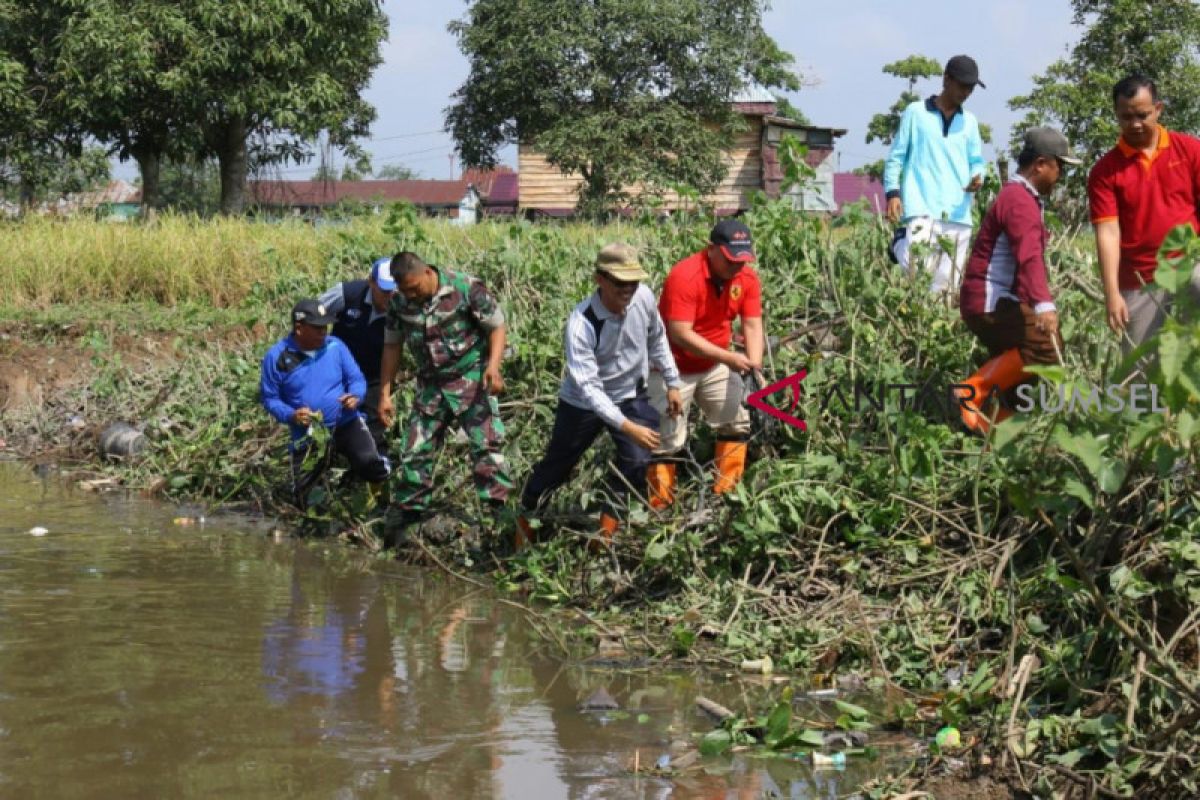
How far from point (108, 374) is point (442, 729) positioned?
26.8ft

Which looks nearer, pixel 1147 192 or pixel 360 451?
pixel 1147 192

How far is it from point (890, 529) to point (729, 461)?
3.43 feet

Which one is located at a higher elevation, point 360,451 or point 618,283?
point 618,283

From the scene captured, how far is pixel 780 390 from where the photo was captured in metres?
7.75

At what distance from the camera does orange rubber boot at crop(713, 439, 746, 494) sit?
738 cm

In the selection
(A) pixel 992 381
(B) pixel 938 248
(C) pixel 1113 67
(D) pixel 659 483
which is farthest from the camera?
(C) pixel 1113 67

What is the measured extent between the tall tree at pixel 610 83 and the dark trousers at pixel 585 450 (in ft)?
85.0

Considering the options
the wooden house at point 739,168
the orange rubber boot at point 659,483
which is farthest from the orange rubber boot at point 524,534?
the wooden house at point 739,168

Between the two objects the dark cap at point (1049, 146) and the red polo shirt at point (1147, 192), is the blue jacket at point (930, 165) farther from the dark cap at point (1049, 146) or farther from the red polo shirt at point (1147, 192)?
the red polo shirt at point (1147, 192)

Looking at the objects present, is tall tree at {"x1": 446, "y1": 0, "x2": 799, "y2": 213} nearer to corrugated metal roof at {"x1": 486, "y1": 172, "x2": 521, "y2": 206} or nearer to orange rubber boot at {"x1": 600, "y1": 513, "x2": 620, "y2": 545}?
corrugated metal roof at {"x1": 486, "y1": 172, "x2": 521, "y2": 206}

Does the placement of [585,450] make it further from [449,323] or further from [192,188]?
[192,188]

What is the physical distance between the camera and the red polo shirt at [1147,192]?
6590 mm

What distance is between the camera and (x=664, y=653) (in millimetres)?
6422

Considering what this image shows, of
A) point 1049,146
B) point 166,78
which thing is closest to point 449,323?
point 1049,146
